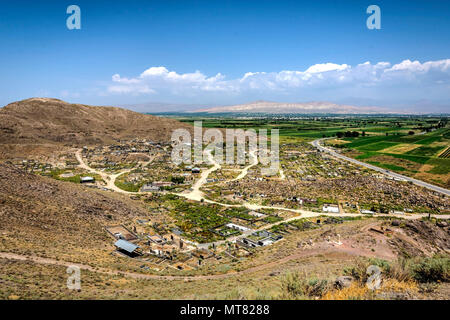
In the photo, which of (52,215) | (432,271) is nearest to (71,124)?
(52,215)

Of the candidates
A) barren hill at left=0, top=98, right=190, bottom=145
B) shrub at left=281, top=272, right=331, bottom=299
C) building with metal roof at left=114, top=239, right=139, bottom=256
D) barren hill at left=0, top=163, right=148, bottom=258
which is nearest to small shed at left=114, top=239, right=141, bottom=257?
building with metal roof at left=114, top=239, right=139, bottom=256

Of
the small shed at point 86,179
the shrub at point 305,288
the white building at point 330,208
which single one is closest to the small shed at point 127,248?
the shrub at point 305,288

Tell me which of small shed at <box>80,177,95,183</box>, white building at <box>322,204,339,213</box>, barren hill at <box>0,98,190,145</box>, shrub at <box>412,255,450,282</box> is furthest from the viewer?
barren hill at <box>0,98,190,145</box>

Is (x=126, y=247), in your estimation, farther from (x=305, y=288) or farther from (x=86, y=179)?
(x=86, y=179)

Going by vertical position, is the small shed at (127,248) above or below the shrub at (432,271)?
below

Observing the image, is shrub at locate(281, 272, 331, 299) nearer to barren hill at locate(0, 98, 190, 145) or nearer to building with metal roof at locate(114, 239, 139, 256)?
building with metal roof at locate(114, 239, 139, 256)

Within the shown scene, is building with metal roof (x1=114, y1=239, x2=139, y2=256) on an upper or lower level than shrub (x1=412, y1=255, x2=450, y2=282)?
lower

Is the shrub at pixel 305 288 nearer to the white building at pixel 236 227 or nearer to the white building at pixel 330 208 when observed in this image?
the white building at pixel 236 227

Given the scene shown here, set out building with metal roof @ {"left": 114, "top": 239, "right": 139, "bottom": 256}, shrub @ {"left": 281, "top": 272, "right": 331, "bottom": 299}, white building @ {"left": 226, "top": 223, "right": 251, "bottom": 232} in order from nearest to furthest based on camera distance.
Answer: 1. shrub @ {"left": 281, "top": 272, "right": 331, "bottom": 299}
2. building with metal roof @ {"left": 114, "top": 239, "right": 139, "bottom": 256}
3. white building @ {"left": 226, "top": 223, "right": 251, "bottom": 232}
